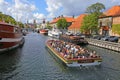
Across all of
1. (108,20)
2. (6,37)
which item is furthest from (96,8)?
(6,37)

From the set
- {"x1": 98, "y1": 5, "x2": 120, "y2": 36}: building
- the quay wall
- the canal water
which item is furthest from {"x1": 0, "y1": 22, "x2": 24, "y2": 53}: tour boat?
{"x1": 98, "y1": 5, "x2": 120, "y2": 36}: building

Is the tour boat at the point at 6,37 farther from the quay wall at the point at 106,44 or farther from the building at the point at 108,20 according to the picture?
the building at the point at 108,20

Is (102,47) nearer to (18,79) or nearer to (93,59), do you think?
(93,59)

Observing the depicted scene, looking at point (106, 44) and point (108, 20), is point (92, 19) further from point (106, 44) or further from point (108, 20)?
point (106, 44)

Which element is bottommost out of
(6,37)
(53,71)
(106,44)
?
(53,71)

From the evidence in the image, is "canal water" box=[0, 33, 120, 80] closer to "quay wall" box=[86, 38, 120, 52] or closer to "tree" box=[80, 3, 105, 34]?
"quay wall" box=[86, 38, 120, 52]

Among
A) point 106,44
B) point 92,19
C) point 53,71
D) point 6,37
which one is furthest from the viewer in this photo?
point 92,19

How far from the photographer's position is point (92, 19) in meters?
72.0

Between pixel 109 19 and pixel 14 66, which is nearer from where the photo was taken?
pixel 14 66

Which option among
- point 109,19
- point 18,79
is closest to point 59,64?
point 18,79

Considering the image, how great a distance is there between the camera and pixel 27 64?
99.2 ft

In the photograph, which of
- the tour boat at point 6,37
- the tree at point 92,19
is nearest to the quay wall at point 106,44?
the tree at point 92,19

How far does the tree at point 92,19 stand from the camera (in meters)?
71.9

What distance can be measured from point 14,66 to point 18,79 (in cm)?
610
